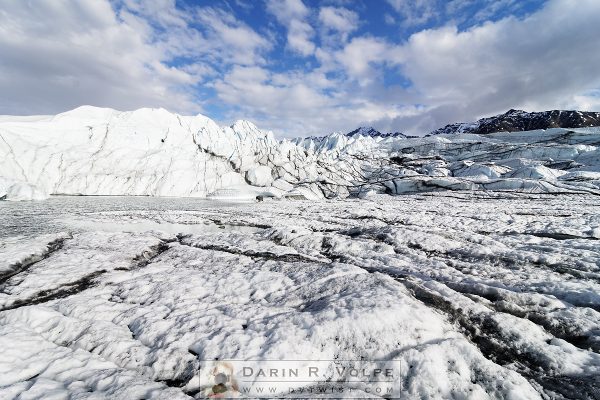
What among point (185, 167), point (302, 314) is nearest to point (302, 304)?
point (302, 314)

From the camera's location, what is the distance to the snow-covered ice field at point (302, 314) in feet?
13.2

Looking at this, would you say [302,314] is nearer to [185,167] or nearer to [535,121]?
[185,167]

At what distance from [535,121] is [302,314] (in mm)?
222566

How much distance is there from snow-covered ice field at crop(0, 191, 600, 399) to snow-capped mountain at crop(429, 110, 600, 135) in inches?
7664

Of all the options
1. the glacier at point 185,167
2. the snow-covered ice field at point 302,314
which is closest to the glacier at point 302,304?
the snow-covered ice field at point 302,314

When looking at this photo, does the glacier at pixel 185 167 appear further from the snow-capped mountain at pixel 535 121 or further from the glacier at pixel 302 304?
the snow-capped mountain at pixel 535 121

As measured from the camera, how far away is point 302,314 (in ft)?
17.4

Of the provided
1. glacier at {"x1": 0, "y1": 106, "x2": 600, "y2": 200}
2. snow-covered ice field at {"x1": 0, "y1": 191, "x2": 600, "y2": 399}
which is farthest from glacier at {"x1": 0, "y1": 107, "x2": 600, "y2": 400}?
glacier at {"x1": 0, "y1": 106, "x2": 600, "y2": 200}

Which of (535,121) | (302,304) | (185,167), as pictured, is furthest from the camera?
(535,121)

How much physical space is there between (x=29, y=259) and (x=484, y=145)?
97384mm

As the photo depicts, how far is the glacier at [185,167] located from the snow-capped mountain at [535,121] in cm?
13261


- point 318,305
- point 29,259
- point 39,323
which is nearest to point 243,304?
point 318,305

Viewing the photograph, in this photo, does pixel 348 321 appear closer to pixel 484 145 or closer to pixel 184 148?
pixel 184 148

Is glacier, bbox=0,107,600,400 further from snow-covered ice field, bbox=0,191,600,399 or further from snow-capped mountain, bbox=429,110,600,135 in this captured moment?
snow-capped mountain, bbox=429,110,600,135
